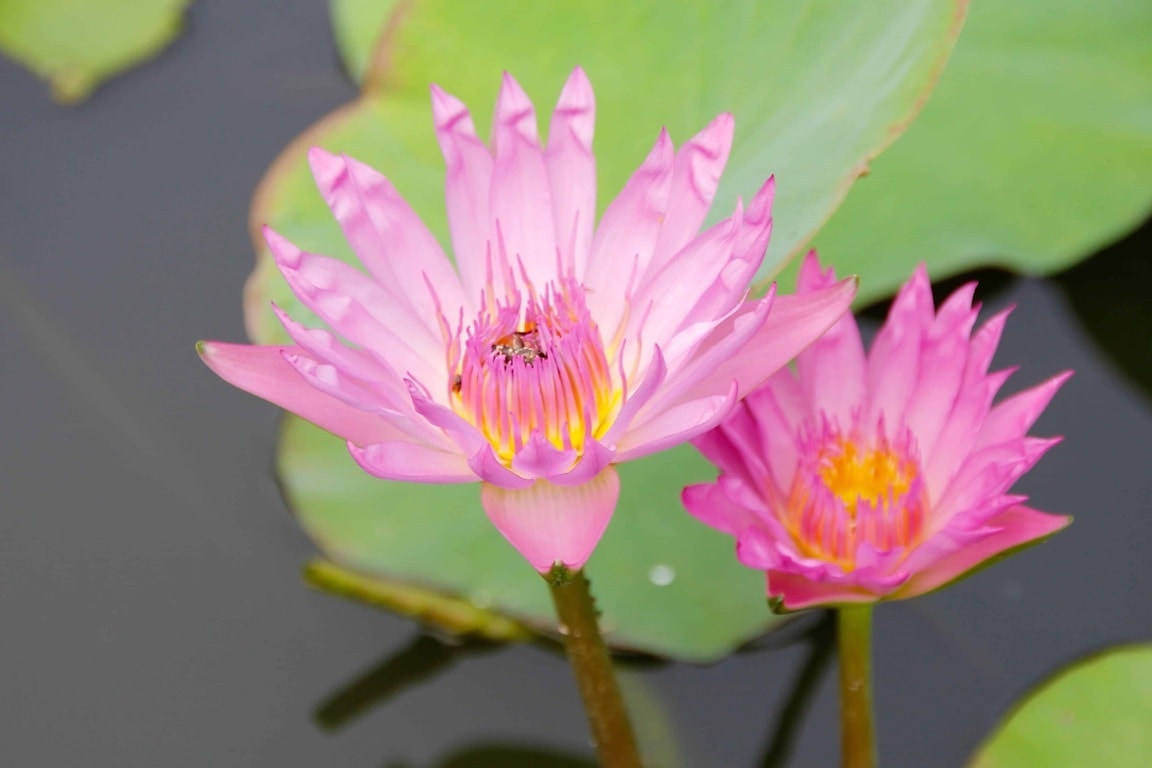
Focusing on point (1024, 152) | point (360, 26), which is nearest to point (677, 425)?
point (1024, 152)

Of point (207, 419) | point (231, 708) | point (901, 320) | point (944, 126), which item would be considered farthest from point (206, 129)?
point (901, 320)

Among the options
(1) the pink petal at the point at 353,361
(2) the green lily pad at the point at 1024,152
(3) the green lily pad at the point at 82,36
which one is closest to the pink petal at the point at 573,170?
(1) the pink petal at the point at 353,361

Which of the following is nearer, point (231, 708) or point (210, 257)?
point (231, 708)

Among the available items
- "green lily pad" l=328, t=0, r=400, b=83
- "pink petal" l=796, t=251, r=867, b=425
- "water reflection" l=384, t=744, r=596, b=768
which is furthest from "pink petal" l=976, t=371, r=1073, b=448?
"green lily pad" l=328, t=0, r=400, b=83

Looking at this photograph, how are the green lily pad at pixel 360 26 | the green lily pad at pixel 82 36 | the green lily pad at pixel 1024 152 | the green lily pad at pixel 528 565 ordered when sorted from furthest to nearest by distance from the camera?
the green lily pad at pixel 82 36, the green lily pad at pixel 360 26, the green lily pad at pixel 1024 152, the green lily pad at pixel 528 565

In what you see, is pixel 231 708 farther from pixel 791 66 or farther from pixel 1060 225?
pixel 1060 225

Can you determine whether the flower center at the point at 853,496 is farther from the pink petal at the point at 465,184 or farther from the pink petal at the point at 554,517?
the pink petal at the point at 465,184

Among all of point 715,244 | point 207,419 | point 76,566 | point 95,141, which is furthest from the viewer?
point 95,141
